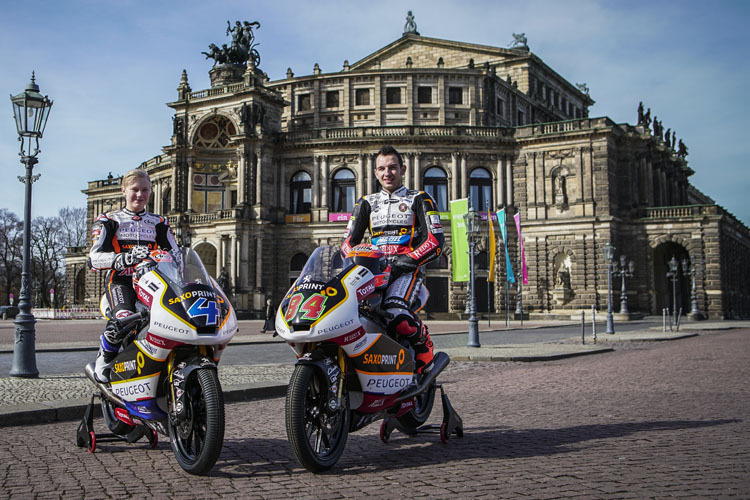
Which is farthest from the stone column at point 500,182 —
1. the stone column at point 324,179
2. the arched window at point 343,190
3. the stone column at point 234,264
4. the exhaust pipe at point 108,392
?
the exhaust pipe at point 108,392

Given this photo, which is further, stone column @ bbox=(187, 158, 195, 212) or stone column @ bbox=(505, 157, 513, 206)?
Answer: stone column @ bbox=(187, 158, 195, 212)

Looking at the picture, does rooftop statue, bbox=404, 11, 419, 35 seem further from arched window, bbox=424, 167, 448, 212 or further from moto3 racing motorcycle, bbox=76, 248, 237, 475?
moto3 racing motorcycle, bbox=76, 248, 237, 475

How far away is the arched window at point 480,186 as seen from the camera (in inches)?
1941

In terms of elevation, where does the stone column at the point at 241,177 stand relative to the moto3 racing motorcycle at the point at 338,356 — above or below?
above

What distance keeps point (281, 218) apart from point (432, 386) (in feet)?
147

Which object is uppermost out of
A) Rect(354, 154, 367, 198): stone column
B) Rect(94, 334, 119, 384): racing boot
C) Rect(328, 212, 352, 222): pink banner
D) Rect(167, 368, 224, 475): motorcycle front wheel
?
Rect(354, 154, 367, 198): stone column

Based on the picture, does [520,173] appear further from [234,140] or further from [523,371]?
[523,371]

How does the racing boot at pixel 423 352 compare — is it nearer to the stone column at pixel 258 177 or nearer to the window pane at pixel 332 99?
the stone column at pixel 258 177

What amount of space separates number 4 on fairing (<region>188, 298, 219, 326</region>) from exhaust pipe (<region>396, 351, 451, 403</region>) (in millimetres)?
1527

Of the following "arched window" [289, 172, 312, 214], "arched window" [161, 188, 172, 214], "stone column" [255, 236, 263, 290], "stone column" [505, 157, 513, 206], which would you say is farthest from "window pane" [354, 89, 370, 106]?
"arched window" [161, 188, 172, 214]

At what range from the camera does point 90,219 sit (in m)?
74.0

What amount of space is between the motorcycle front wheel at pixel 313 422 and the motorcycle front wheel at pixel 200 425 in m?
0.44

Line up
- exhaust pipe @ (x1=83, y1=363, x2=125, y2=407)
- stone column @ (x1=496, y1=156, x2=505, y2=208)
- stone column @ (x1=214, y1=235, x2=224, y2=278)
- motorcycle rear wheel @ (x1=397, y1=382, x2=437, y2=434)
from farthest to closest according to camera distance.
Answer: stone column @ (x1=496, y1=156, x2=505, y2=208), stone column @ (x1=214, y1=235, x2=224, y2=278), motorcycle rear wheel @ (x1=397, y1=382, x2=437, y2=434), exhaust pipe @ (x1=83, y1=363, x2=125, y2=407)

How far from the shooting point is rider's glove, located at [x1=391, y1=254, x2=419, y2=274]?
577 centimetres
